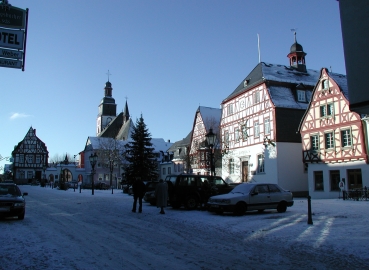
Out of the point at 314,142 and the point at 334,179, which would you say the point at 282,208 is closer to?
the point at 334,179

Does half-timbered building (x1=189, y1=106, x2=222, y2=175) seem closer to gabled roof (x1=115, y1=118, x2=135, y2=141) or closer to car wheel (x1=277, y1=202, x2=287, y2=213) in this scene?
car wheel (x1=277, y1=202, x2=287, y2=213)

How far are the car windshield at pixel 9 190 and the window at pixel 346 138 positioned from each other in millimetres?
24524

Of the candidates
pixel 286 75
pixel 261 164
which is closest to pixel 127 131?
pixel 286 75

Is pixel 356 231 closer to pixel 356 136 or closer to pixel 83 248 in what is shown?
pixel 83 248

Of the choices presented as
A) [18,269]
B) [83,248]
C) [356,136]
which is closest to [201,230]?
[83,248]

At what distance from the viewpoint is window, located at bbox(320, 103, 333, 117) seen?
3088cm

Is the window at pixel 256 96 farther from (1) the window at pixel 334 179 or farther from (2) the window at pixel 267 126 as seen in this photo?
(1) the window at pixel 334 179

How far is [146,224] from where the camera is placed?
13.2m

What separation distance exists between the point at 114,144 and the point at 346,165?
155 ft

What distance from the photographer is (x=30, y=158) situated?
10181cm

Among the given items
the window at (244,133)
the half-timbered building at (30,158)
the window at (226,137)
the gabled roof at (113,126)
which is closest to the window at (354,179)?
the window at (244,133)

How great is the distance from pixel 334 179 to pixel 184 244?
24369 mm

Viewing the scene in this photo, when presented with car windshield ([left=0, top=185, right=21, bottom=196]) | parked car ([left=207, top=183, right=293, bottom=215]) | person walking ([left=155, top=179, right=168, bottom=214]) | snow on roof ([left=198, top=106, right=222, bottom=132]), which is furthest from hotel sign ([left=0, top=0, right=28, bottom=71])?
snow on roof ([left=198, top=106, right=222, bottom=132])

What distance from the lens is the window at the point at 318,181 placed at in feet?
102
